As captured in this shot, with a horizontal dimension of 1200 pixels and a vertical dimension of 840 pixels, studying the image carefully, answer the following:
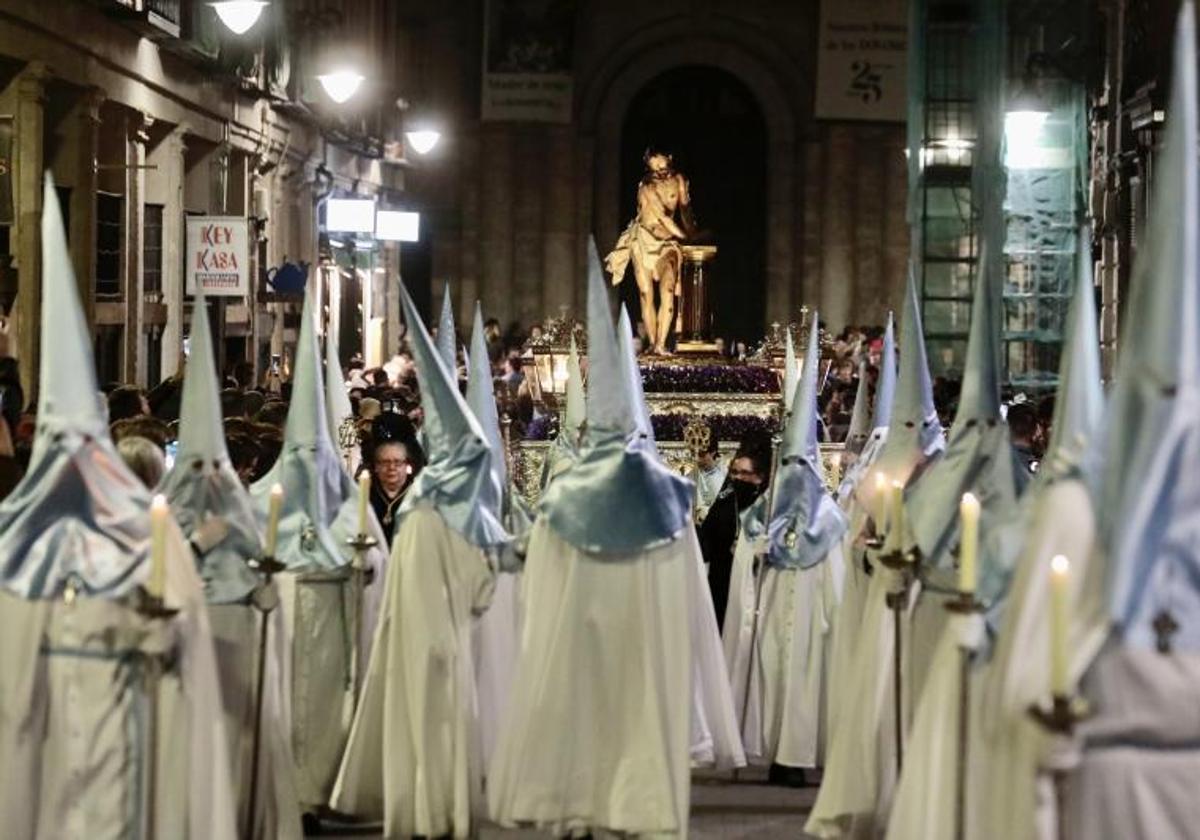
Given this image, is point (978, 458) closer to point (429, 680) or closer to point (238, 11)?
point (429, 680)

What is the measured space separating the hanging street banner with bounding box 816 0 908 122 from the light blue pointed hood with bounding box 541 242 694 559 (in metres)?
30.1

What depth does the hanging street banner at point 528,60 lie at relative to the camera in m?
43.8

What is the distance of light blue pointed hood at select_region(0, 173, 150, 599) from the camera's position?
851cm

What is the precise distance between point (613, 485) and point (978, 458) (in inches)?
73.5

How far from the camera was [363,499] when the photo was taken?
11.6 m

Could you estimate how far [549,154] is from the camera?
47625 mm

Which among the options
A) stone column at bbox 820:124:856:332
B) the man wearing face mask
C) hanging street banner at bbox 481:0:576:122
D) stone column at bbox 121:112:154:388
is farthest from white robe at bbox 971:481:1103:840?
stone column at bbox 820:124:856:332

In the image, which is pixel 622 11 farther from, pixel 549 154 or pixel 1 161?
pixel 1 161

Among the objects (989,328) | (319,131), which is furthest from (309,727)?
(319,131)

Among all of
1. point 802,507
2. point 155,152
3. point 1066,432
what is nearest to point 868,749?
point 802,507

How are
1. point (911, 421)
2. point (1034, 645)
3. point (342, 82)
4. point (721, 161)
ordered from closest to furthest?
point (1034, 645) < point (911, 421) < point (342, 82) < point (721, 161)

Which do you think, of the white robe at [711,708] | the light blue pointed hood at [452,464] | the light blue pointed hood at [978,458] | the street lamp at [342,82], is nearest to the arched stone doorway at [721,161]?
the street lamp at [342,82]

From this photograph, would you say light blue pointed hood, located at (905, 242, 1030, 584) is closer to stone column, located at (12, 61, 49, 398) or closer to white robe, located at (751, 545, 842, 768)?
white robe, located at (751, 545, 842, 768)

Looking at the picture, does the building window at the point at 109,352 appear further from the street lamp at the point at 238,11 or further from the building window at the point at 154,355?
the street lamp at the point at 238,11
